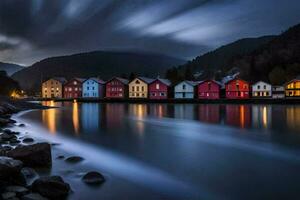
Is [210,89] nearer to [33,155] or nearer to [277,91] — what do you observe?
[277,91]

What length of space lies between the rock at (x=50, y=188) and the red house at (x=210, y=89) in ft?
249

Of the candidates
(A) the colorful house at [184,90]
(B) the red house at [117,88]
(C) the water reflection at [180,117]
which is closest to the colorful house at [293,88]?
(A) the colorful house at [184,90]

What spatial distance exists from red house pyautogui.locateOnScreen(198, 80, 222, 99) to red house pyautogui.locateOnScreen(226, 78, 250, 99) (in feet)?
10.1

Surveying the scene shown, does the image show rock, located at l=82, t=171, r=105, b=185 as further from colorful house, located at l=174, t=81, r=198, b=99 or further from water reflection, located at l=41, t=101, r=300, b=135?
colorful house, located at l=174, t=81, r=198, b=99

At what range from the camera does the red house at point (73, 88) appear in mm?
106000

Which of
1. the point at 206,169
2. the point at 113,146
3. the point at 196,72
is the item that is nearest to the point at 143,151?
the point at 113,146

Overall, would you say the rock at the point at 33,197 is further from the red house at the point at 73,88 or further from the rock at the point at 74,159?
the red house at the point at 73,88

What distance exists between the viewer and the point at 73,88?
107438 millimetres

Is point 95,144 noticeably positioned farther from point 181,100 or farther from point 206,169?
point 181,100

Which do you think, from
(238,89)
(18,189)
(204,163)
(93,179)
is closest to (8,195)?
(18,189)

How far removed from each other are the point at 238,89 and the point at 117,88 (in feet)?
118

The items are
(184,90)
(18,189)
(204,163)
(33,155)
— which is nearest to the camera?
(18,189)

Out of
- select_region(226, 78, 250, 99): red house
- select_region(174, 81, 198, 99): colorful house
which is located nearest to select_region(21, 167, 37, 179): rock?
select_region(226, 78, 250, 99): red house

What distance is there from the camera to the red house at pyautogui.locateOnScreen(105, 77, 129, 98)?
96188 mm
